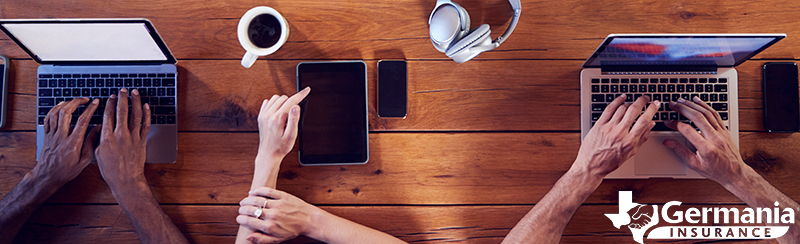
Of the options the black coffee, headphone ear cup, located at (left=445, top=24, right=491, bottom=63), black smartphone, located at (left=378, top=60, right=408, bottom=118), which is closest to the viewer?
headphone ear cup, located at (left=445, top=24, right=491, bottom=63)

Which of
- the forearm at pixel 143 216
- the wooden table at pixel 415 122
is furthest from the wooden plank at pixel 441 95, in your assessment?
the forearm at pixel 143 216

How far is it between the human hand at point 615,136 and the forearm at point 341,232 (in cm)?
65

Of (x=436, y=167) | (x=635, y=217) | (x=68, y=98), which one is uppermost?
(x=68, y=98)

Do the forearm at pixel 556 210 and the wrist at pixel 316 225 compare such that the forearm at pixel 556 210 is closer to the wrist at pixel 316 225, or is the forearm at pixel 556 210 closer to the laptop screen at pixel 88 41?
the wrist at pixel 316 225

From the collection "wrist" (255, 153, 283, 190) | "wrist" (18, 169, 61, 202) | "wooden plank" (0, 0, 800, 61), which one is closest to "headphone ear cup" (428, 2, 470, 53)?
"wooden plank" (0, 0, 800, 61)

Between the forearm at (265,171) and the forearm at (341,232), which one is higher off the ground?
the forearm at (265,171)

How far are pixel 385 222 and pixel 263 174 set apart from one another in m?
0.42

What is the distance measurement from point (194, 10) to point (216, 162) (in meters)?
0.51

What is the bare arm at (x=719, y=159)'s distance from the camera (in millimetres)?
1144

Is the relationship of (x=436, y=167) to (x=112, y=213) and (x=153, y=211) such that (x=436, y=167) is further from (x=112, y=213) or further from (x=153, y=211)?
(x=112, y=213)

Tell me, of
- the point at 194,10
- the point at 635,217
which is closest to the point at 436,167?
the point at 635,217

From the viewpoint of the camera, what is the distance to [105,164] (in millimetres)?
1193

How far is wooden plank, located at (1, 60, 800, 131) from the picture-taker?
1.23 metres

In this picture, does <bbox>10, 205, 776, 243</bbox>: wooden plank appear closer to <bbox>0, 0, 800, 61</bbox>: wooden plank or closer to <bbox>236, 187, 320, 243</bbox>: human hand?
<bbox>236, 187, 320, 243</bbox>: human hand
